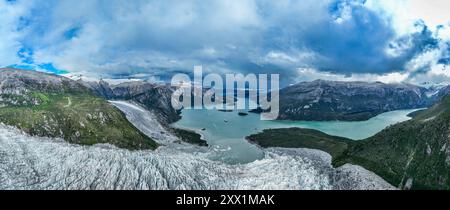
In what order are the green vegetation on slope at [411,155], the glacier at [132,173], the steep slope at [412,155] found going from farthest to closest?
the green vegetation on slope at [411,155]
the steep slope at [412,155]
the glacier at [132,173]

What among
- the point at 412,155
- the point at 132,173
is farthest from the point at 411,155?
the point at 132,173

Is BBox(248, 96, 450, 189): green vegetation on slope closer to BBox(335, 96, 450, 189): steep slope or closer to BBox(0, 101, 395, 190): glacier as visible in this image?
BBox(335, 96, 450, 189): steep slope

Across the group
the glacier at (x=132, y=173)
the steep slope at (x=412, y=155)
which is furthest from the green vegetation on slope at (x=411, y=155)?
the glacier at (x=132, y=173)

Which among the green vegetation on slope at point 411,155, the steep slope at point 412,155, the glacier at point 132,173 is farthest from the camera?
the green vegetation on slope at point 411,155

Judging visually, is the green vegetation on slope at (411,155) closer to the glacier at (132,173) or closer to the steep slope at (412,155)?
the steep slope at (412,155)

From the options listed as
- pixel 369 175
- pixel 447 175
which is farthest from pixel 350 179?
pixel 447 175

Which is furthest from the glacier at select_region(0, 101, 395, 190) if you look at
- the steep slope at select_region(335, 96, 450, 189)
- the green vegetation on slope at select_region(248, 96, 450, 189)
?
the steep slope at select_region(335, 96, 450, 189)

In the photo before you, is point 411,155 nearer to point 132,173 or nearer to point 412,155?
point 412,155
